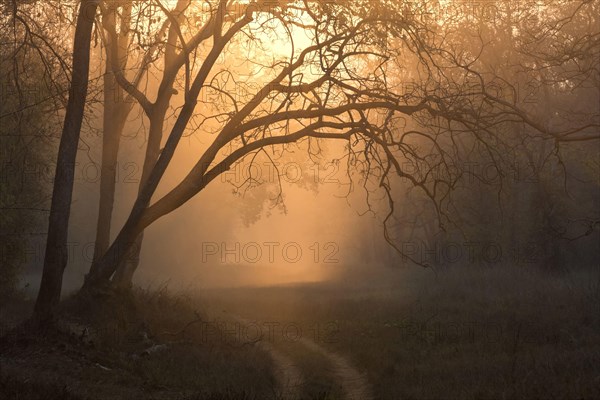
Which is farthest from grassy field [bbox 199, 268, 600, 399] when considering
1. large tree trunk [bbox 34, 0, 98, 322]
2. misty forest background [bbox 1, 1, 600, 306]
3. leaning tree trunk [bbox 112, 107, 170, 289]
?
large tree trunk [bbox 34, 0, 98, 322]

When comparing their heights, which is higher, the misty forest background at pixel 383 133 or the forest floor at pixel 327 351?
the misty forest background at pixel 383 133

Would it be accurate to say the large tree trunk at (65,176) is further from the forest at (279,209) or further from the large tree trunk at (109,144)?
the large tree trunk at (109,144)

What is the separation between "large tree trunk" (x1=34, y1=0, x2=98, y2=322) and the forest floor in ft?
2.68

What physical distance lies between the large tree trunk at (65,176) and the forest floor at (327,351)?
2.68ft

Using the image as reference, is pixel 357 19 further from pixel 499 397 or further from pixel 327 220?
pixel 327 220

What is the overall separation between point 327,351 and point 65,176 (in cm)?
818

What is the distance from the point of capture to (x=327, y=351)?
18.3 m

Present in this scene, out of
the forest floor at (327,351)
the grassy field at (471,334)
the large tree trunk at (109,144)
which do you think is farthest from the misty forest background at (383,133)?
the forest floor at (327,351)

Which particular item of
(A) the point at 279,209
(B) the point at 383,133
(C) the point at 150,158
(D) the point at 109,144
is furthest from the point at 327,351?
(D) the point at 109,144

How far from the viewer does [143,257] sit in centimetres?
6581

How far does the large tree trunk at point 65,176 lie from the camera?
14.4m

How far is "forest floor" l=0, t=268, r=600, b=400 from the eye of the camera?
11664mm

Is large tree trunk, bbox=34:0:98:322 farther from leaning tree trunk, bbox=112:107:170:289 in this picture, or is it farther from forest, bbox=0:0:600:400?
leaning tree trunk, bbox=112:107:170:289

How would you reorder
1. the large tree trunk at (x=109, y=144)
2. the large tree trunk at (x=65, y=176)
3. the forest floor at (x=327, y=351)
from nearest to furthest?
the forest floor at (x=327, y=351), the large tree trunk at (x=65, y=176), the large tree trunk at (x=109, y=144)
